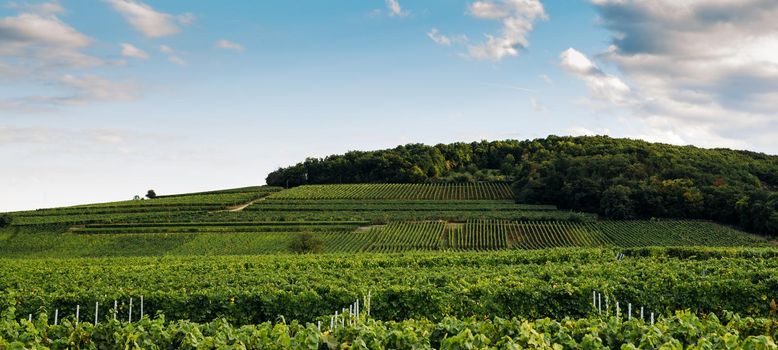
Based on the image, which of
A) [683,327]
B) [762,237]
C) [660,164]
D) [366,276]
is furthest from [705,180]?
[683,327]

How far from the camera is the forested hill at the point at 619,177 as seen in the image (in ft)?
256

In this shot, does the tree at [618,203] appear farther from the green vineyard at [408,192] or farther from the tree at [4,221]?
the tree at [4,221]

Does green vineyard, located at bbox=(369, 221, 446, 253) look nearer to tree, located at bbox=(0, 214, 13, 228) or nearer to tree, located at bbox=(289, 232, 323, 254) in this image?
tree, located at bbox=(289, 232, 323, 254)

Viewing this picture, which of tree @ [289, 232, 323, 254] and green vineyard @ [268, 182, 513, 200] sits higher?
green vineyard @ [268, 182, 513, 200]

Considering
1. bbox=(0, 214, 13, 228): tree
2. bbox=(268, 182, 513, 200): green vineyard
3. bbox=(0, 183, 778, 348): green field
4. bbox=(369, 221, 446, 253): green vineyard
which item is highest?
bbox=(268, 182, 513, 200): green vineyard

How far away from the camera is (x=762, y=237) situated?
67250 millimetres

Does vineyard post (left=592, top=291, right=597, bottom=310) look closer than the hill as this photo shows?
Yes

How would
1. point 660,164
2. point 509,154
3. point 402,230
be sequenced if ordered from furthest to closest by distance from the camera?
point 509,154 < point 660,164 < point 402,230

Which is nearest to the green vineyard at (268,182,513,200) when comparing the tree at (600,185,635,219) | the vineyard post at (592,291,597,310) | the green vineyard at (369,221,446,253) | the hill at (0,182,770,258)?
the hill at (0,182,770,258)

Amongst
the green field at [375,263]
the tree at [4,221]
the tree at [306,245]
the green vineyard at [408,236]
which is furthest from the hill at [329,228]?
the tree at [306,245]

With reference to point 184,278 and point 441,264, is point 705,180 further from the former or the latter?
point 184,278

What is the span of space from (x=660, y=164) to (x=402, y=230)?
158 feet

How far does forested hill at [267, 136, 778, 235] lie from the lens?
7812 centimetres

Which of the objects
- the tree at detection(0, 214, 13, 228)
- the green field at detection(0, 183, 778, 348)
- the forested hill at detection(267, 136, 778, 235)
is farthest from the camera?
the tree at detection(0, 214, 13, 228)
